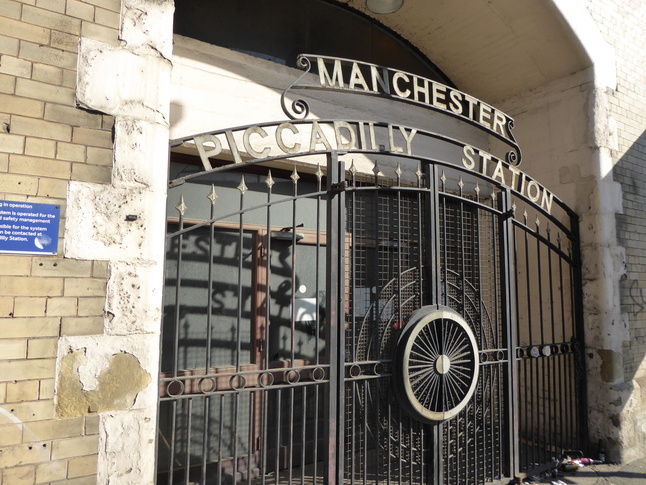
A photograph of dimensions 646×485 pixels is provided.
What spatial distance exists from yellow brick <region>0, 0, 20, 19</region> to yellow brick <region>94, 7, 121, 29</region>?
34 cm

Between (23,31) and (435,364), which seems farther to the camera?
(435,364)

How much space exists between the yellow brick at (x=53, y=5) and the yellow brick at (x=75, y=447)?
2065 millimetres

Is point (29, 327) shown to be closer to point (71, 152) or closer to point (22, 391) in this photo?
point (22, 391)

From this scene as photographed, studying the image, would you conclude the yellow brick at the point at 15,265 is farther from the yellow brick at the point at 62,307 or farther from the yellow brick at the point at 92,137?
the yellow brick at the point at 92,137

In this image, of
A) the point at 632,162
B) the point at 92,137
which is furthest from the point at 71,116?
the point at 632,162

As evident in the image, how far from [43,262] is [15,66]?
926mm

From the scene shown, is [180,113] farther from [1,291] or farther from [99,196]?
[1,291]

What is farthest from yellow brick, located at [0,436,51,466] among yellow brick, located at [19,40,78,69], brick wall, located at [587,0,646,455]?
brick wall, located at [587,0,646,455]

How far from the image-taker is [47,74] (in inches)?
85.0

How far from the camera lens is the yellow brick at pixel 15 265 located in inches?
78.8

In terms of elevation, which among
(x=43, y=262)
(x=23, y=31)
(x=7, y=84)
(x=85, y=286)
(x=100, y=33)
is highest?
(x=100, y=33)

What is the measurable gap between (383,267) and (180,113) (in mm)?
2435

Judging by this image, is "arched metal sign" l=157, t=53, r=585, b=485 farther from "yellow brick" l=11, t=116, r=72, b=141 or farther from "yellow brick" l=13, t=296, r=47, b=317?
"yellow brick" l=13, t=296, r=47, b=317

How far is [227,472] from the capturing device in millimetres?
3738
